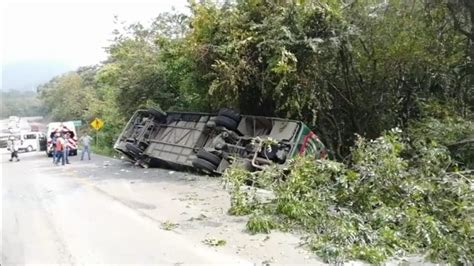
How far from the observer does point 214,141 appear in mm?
12641

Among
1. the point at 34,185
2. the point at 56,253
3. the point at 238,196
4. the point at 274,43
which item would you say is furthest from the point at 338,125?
the point at 56,253

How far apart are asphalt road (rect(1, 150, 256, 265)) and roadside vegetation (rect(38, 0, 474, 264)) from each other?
1320 mm

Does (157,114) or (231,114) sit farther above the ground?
(231,114)

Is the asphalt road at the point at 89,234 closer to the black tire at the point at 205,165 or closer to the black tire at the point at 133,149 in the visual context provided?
the black tire at the point at 205,165

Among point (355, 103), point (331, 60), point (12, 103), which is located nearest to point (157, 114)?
point (331, 60)

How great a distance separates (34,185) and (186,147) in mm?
4330

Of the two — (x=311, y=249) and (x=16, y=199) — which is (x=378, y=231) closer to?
(x=311, y=249)

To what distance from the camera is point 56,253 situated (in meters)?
5.96

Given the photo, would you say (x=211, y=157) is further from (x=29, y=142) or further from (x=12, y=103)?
(x=29, y=142)

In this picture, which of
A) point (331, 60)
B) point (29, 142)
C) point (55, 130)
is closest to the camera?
point (331, 60)

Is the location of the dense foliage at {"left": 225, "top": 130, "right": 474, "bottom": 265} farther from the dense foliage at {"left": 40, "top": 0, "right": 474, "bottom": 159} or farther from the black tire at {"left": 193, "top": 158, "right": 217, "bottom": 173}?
the dense foliage at {"left": 40, "top": 0, "right": 474, "bottom": 159}

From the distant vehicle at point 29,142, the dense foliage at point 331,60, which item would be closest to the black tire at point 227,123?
the dense foliage at point 331,60

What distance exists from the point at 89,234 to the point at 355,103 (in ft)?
35.2

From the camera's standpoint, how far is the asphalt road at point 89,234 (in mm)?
5719
